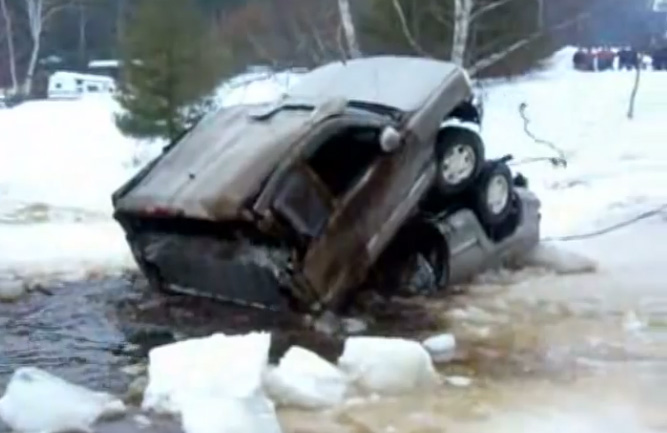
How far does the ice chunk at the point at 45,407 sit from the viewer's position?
6078mm

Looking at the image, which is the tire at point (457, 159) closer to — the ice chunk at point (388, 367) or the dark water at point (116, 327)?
the dark water at point (116, 327)

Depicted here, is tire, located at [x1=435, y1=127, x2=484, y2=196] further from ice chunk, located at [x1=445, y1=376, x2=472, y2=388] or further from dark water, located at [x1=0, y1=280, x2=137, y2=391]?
dark water, located at [x1=0, y1=280, x2=137, y2=391]

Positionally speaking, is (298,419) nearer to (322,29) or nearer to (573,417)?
(573,417)

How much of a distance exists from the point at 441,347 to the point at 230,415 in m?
2.03

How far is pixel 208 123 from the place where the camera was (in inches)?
371

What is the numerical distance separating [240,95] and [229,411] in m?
21.3

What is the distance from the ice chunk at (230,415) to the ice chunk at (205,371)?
0.06 m

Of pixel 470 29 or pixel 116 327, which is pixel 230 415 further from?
pixel 470 29

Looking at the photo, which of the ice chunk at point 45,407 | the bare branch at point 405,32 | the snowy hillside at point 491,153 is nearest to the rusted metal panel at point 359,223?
the ice chunk at point 45,407

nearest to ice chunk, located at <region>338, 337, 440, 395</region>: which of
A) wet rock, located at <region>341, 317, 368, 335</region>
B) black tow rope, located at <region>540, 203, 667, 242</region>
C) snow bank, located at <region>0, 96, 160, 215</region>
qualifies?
wet rock, located at <region>341, 317, 368, 335</region>

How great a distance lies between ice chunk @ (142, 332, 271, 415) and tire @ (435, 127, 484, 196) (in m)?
2.88

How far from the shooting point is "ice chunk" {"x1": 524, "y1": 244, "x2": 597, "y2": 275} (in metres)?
10.0

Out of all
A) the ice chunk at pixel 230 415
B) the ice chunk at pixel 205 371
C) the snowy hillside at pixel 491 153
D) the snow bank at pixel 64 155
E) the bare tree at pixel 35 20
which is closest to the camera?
the ice chunk at pixel 230 415

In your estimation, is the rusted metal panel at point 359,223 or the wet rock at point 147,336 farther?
the rusted metal panel at point 359,223
